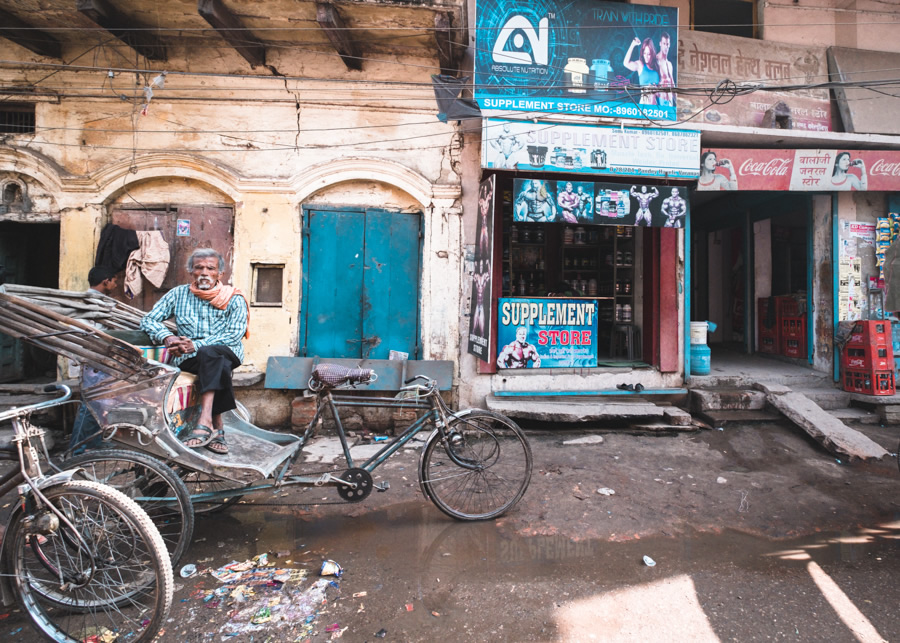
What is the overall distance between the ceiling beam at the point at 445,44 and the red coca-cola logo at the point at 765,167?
437cm

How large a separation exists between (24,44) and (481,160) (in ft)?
19.3

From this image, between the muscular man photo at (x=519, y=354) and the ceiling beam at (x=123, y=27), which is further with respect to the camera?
the muscular man photo at (x=519, y=354)

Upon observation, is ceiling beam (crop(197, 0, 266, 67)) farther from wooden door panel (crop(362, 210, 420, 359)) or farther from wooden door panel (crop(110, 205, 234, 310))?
wooden door panel (crop(362, 210, 420, 359))

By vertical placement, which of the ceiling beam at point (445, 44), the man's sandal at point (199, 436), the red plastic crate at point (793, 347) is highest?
the ceiling beam at point (445, 44)

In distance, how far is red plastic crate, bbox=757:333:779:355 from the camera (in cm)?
847

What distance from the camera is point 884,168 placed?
6762 millimetres

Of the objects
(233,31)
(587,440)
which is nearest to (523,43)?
(233,31)

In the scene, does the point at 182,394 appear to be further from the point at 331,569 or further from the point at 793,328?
the point at 793,328

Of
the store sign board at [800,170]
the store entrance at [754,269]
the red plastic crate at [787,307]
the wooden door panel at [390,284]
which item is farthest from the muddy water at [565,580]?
the store entrance at [754,269]

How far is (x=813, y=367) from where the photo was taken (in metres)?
7.26

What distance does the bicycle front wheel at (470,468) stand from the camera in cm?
332

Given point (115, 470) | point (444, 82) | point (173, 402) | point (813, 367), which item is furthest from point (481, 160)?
point (813, 367)

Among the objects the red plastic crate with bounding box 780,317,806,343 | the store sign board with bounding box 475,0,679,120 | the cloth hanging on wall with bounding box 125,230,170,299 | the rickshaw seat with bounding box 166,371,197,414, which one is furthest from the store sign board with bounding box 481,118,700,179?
the cloth hanging on wall with bounding box 125,230,170,299

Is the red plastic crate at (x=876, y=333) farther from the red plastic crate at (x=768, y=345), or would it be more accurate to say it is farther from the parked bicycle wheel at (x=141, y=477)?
the parked bicycle wheel at (x=141, y=477)
